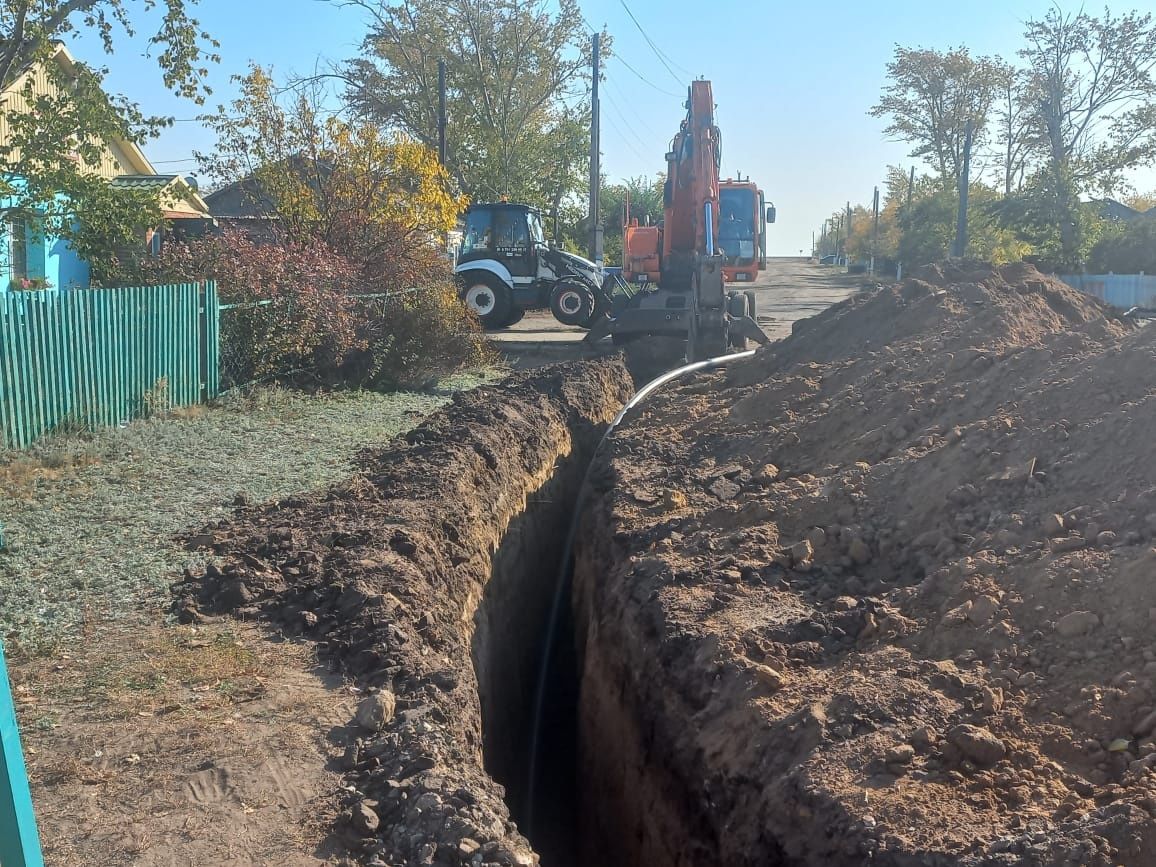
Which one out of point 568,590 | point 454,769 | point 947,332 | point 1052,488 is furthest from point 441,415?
point 454,769

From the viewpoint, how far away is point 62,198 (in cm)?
1155

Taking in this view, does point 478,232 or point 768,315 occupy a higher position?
point 478,232

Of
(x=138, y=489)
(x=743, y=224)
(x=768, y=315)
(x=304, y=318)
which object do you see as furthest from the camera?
(x=768, y=315)

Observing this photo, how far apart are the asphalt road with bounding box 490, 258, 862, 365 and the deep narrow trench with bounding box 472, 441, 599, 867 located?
9144 millimetres

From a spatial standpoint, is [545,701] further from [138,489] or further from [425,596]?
[138,489]

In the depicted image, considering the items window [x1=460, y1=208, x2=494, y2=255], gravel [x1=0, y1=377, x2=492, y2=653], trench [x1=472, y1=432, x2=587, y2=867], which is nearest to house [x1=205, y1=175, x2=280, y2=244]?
gravel [x1=0, y1=377, x2=492, y2=653]

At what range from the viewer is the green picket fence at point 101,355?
8641 mm

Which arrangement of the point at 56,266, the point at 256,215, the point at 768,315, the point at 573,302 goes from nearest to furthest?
1. the point at 256,215
2. the point at 573,302
3. the point at 56,266
4. the point at 768,315

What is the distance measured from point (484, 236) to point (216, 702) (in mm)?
18131

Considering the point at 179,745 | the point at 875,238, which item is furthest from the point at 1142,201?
the point at 179,745

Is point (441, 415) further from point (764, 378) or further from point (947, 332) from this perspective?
point (947, 332)

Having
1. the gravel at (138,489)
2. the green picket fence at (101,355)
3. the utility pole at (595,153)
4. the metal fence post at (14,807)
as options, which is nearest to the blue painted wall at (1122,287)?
the utility pole at (595,153)

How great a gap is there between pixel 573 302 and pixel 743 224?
4.32 meters

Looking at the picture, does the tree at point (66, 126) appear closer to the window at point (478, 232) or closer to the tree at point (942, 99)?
the window at point (478, 232)
